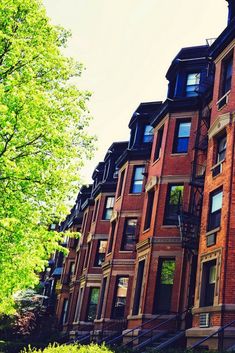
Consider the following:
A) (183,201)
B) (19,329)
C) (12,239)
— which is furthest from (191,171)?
(19,329)

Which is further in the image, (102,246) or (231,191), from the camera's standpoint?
(102,246)

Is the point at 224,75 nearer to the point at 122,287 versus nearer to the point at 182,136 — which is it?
the point at 182,136

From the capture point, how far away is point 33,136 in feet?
47.0

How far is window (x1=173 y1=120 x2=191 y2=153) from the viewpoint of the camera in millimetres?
25031

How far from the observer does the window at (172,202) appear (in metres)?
23.8

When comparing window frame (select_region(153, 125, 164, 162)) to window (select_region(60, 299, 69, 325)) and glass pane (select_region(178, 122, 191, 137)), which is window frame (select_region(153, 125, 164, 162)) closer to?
glass pane (select_region(178, 122, 191, 137))

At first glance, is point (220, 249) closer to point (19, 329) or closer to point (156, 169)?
point (156, 169)

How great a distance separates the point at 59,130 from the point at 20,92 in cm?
283

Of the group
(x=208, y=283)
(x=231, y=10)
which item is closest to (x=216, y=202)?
(x=208, y=283)

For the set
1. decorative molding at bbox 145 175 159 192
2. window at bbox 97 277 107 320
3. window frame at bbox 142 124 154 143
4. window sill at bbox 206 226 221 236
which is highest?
window frame at bbox 142 124 154 143

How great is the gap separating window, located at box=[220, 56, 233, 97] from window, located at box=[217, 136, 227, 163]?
223cm

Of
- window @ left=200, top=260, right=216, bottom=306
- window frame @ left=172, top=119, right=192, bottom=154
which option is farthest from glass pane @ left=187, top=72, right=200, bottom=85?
window @ left=200, top=260, right=216, bottom=306

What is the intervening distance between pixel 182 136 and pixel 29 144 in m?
12.6

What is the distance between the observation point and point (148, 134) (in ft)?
105
